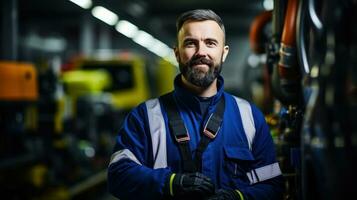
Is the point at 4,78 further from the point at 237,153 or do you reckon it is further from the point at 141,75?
the point at 141,75

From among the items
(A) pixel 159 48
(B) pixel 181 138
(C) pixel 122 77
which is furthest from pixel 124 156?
(A) pixel 159 48

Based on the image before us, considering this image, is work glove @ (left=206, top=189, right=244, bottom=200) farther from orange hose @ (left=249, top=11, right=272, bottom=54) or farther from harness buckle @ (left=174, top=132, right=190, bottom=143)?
orange hose @ (left=249, top=11, right=272, bottom=54)

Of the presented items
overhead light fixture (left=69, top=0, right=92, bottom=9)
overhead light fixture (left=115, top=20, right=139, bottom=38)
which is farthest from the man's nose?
overhead light fixture (left=115, top=20, right=139, bottom=38)

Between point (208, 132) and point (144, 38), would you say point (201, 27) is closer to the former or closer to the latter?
point (208, 132)

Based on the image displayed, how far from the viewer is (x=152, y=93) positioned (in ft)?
48.2

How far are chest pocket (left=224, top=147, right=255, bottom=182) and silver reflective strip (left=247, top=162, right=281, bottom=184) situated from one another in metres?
0.03

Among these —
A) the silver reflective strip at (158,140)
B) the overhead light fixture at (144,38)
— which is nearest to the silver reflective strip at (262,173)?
the silver reflective strip at (158,140)

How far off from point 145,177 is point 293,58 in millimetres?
1170

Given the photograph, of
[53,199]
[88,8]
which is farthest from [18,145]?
[88,8]

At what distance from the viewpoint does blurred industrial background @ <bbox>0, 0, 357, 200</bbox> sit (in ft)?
7.24

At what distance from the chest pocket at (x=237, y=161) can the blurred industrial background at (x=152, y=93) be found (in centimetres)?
31

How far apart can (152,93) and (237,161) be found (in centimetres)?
1170

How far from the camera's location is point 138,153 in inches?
119

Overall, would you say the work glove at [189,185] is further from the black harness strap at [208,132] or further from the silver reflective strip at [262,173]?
the silver reflective strip at [262,173]
